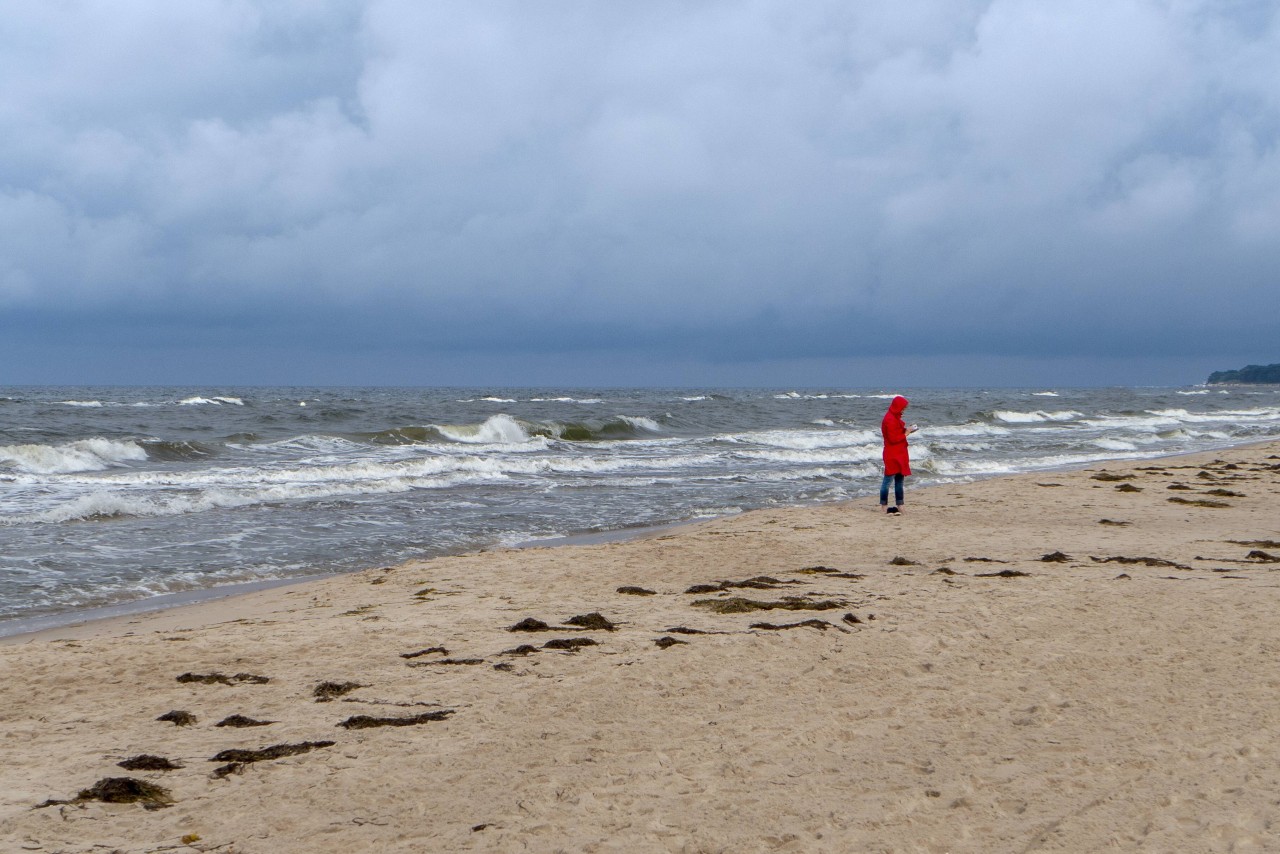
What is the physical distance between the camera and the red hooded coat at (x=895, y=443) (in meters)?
14.3

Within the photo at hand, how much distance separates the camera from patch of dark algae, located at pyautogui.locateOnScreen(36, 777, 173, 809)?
403 cm

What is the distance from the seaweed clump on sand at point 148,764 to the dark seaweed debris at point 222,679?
1286 millimetres

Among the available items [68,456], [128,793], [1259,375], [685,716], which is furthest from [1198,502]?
[1259,375]


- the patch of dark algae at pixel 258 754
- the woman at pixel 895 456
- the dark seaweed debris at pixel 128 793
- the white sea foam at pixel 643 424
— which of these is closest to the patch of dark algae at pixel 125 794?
the dark seaweed debris at pixel 128 793

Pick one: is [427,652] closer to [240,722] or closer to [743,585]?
[240,722]

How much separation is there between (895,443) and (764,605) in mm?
7376

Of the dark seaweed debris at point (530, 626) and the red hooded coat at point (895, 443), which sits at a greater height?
the red hooded coat at point (895, 443)

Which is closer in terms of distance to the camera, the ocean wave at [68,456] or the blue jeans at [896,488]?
the blue jeans at [896,488]

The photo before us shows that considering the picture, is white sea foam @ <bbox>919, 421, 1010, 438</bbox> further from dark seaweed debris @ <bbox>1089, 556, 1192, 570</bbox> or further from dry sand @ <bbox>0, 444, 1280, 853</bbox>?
dry sand @ <bbox>0, 444, 1280, 853</bbox>

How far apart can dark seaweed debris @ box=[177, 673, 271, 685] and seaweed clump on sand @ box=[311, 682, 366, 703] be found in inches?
16.0

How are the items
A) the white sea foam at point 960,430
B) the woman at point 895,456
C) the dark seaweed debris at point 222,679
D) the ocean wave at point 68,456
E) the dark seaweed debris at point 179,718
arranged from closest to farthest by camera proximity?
the dark seaweed debris at point 179,718
the dark seaweed debris at point 222,679
the woman at point 895,456
the ocean wave at point 68,456
the white sea foam at point 960,430

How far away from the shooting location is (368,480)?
62.9 feet

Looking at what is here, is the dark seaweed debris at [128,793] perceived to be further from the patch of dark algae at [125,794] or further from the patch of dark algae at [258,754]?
the patch of dark algae at [258,754]

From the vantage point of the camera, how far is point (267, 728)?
4.96m
